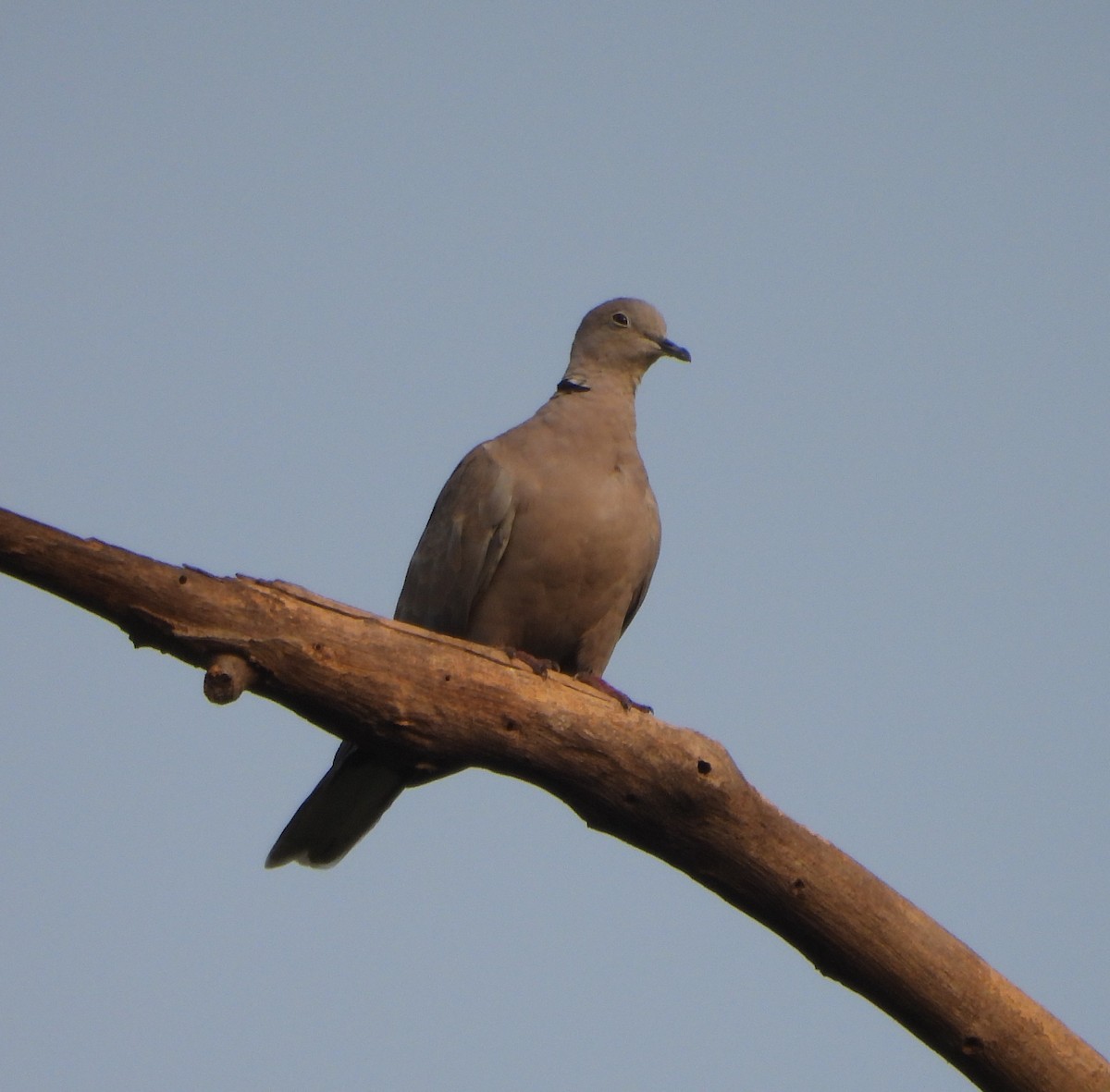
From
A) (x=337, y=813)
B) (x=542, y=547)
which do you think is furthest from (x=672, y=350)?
(x=337, y=813)

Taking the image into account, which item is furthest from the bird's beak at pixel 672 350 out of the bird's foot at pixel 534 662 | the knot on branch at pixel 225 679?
the knot on branch at pixel 225 679

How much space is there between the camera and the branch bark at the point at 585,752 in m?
4.36

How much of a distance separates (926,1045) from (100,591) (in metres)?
2.79

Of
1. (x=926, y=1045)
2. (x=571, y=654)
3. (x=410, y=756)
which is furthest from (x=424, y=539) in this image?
(x=926, y=1045)

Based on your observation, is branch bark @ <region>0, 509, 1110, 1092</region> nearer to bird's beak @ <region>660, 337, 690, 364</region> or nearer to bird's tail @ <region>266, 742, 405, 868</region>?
bird's tail @ <region>266, 742, 405, 868</region>

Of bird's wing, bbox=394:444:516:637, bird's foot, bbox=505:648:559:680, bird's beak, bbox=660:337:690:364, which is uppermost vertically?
bird's beak, bbox=660:337:690:364

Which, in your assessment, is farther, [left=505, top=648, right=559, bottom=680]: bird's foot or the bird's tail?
the bird's tail

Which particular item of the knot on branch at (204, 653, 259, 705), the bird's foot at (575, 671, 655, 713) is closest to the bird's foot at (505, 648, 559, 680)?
the bird's foot at (575, 671, 655, 713)

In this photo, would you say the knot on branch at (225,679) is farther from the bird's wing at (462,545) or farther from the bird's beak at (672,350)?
the bird's beak at (672,350)

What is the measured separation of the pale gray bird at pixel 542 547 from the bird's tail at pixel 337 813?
0.4 inches

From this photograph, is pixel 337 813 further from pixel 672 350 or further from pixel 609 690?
pixel 672 350

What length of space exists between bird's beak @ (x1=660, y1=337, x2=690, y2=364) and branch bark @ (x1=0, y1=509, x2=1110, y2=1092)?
2961 mm

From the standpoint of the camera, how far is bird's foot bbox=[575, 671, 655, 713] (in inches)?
206

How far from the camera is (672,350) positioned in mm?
7387
